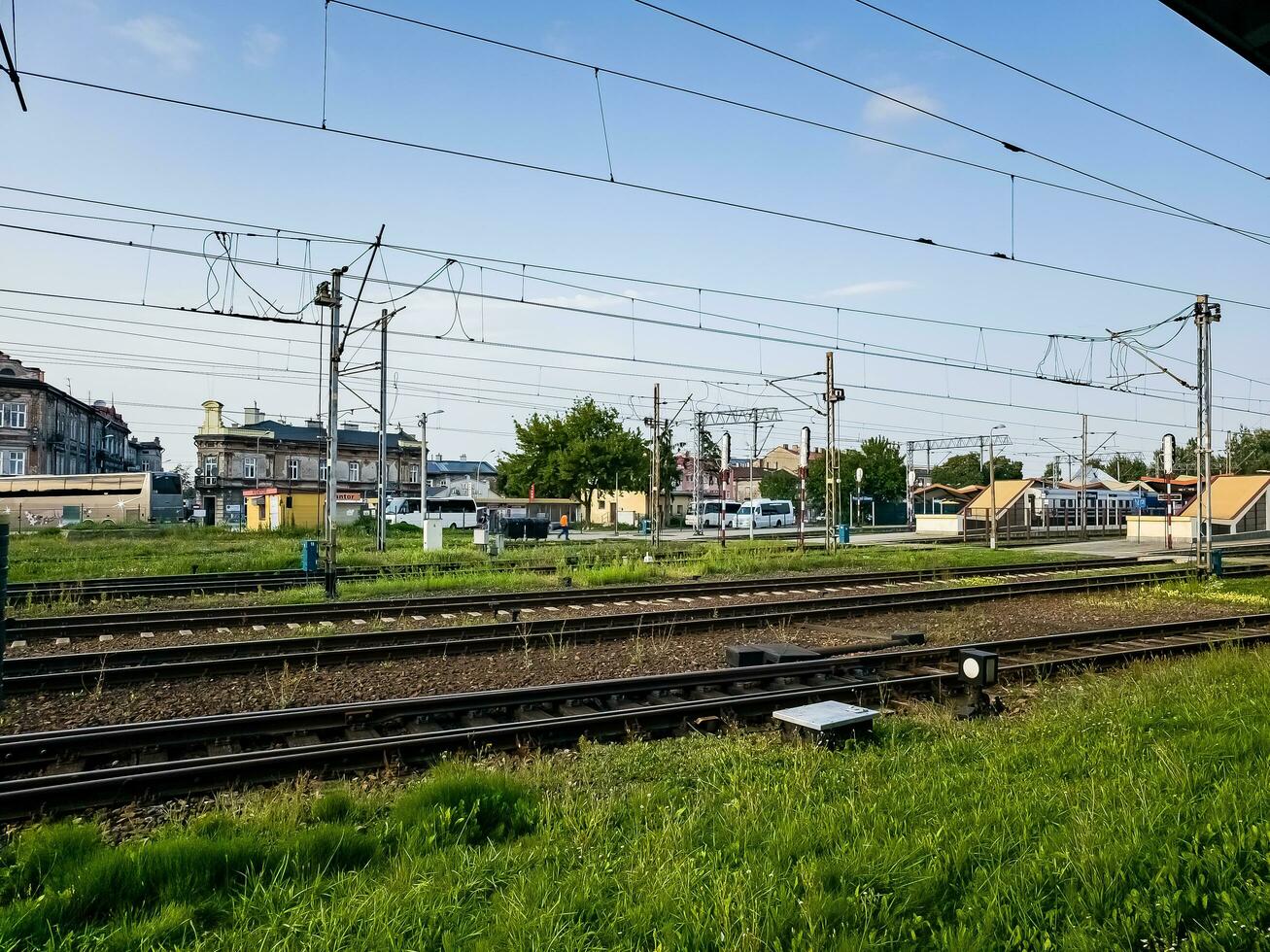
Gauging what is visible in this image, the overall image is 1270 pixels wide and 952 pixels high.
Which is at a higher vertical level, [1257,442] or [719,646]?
[1257,442]

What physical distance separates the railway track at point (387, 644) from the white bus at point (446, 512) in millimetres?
34493

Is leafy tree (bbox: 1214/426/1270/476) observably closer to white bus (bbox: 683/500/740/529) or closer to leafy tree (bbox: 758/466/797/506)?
leafy tree (bbox: 758/466/797/506)

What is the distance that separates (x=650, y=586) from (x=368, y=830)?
14397 millimetres

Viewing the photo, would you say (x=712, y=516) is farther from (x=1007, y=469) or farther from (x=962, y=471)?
(x=1007, y=469)

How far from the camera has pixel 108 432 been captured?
9169 cm

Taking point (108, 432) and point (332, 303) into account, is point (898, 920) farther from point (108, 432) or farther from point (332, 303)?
point (108, 432)

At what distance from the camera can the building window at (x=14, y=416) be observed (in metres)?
62.6

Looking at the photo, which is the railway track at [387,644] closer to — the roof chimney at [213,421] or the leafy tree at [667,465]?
the leafy tree at [667,465]

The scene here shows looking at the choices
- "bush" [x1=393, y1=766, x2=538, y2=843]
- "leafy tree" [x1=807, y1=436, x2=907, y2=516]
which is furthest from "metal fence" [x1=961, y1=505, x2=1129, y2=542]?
"bush" [x1=393, y1=766, x2=538, y2=843]

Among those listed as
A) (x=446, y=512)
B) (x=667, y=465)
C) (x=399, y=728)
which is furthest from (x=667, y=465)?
(x=399, y=728)

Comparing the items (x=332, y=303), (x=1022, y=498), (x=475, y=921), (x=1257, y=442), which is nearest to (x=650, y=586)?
(x=332, y=303)

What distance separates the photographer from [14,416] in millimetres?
62969

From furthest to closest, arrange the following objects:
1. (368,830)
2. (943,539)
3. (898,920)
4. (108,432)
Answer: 1. (108,432)
2. (943,539)
3. (368,830)
4. (898,920)

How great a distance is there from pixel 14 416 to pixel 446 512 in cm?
3923
